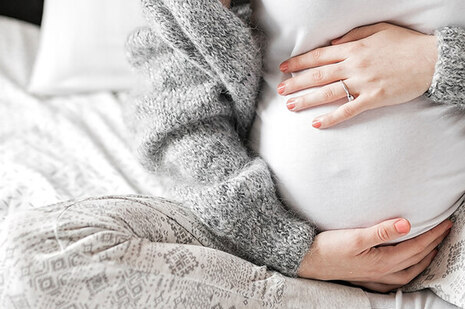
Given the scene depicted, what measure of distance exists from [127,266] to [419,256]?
16.7 inches

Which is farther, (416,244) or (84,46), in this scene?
(84,46)

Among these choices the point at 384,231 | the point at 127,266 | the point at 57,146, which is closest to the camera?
the point at 127,266

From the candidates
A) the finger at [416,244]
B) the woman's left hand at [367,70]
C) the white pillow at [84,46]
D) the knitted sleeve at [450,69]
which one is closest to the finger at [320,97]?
the woman's left hand at [367,70]

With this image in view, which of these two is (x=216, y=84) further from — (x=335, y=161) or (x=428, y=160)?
(x=428, y=160)

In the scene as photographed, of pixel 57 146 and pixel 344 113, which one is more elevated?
pixel 344 113

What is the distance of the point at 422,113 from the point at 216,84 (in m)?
0.28

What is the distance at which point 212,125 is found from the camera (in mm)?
880

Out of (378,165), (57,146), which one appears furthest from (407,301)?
(57,146)

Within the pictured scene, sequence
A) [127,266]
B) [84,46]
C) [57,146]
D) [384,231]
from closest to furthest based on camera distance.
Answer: [127,266]
[384,231]
[57,146]
[84,46]

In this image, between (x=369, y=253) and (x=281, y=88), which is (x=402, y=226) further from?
(x=281, y=88)

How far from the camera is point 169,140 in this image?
0.89m

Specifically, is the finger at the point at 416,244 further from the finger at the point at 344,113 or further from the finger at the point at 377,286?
the finger at the point at 344,113

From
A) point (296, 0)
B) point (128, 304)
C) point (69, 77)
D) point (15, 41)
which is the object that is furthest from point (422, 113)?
point (15, 41)

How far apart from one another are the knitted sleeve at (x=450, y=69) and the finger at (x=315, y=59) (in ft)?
0.40
